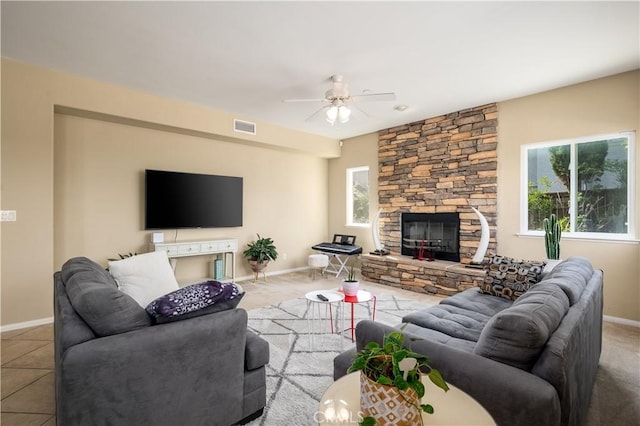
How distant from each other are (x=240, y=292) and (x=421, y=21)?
2.46 metres

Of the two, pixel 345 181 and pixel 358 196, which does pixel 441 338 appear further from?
pixel 345 181

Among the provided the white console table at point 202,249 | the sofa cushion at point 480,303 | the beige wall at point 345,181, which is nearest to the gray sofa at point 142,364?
the sofa cushion at point 480,303

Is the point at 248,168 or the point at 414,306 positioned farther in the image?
the point at 248,168

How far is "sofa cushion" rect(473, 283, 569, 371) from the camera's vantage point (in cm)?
128

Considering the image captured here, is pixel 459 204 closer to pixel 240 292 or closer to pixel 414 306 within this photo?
pixel 414 306

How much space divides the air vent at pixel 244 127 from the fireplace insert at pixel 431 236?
2.97m

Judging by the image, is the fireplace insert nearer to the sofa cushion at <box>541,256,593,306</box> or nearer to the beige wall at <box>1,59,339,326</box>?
the sofa cushion at <box>541,256,593,306</box>

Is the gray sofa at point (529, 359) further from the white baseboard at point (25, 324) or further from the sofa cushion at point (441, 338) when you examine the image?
the white baseboard at point (25, 324)

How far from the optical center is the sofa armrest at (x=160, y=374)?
4.16 feet

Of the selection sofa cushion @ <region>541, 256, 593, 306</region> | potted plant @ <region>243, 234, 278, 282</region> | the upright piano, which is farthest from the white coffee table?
the upright piano

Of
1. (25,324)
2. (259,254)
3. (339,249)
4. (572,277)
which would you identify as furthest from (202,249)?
(572,277)

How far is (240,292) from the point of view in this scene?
180cm

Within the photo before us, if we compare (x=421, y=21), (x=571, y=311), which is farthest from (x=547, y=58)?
(x=571, y=311)

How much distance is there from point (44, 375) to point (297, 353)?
1.93 metres
